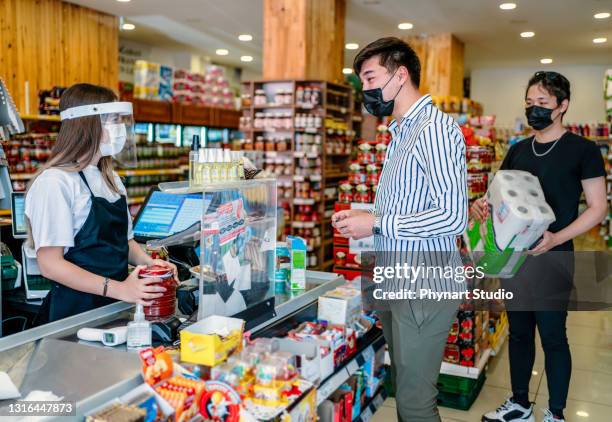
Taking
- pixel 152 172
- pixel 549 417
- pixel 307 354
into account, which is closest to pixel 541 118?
pixel 549 417

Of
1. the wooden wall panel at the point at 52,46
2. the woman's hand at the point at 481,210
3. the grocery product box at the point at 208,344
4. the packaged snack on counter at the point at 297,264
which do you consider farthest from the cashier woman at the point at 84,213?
the wooden wall panel at the point at 52,46

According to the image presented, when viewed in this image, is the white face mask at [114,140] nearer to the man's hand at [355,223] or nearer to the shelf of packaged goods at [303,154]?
the man's hand at [355,223]

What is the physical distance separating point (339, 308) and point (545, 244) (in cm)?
133

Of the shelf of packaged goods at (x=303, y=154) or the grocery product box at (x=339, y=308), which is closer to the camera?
the grocery product box at (x=339, y=308)

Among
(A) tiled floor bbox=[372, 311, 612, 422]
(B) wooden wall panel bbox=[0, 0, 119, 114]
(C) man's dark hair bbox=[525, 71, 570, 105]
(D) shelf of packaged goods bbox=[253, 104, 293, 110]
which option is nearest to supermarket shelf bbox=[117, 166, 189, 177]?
(B) wooden wall panel bbox=[0, 0, 119, 114]

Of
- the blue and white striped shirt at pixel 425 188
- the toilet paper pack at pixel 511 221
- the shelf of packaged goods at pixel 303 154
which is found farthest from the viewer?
the shelf of packaged goods at pixel 303 154

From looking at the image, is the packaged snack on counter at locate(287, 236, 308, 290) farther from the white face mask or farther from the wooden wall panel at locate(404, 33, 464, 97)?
the wooden wall panel at locate(404, 33, 464, 97)

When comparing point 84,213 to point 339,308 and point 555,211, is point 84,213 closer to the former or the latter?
point 339,308

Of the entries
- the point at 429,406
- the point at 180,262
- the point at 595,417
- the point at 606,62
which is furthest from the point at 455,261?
the point at 606,62

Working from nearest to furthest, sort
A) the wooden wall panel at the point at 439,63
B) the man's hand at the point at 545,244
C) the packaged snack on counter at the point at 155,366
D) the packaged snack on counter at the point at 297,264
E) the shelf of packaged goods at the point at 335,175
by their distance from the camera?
1. the packaged snack on counter at the point at 155,366
2. the packaged snack on counter at the point at 297,264
3. the man's hand at the point at 545,244
4. the shelf of packaged goods at the point at 335,175
5. the wooden wall panel at the point at 439,63

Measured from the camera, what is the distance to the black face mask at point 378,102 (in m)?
1.99

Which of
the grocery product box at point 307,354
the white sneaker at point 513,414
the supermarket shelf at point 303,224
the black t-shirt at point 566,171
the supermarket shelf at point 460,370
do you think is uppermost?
the black t-shirt at point 566,171

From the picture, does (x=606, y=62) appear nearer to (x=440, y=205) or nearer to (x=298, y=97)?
(x=298, y=97)

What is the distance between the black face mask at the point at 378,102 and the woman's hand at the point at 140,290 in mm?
960
